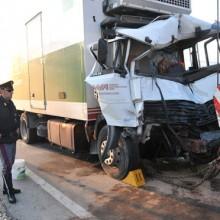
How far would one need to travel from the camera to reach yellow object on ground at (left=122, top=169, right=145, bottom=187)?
280 inches

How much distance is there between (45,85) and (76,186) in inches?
138

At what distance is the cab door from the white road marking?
2.88 meters

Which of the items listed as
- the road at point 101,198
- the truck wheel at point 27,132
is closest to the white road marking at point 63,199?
the road at point 101,198

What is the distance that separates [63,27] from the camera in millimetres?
8719

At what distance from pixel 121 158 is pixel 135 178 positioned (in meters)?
0.41

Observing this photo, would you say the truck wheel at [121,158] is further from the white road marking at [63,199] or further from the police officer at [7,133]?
the police officer at [7,133]

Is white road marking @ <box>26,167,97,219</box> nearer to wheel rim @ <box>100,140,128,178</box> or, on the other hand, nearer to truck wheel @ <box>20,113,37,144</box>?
wheel rim @ <box>100,140,128,178</box>

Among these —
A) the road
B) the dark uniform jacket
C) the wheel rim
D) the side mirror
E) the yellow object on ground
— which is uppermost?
the side mirror

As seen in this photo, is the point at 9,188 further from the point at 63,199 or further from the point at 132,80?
the point at 132,80

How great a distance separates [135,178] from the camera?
23.4 feet

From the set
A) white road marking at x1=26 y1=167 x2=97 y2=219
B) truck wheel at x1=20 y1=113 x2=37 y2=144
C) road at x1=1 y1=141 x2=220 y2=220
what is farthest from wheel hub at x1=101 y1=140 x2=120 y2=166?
truck wheel at x1=20 y1=113 x2=37 y2=144

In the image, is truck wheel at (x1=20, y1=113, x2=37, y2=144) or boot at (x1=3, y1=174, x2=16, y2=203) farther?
truck wheel at (x1=20, y1=113, x2=37, y2=144)

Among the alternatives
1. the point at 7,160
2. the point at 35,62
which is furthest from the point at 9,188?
the point at 35,62

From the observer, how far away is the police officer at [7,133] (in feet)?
21.4
